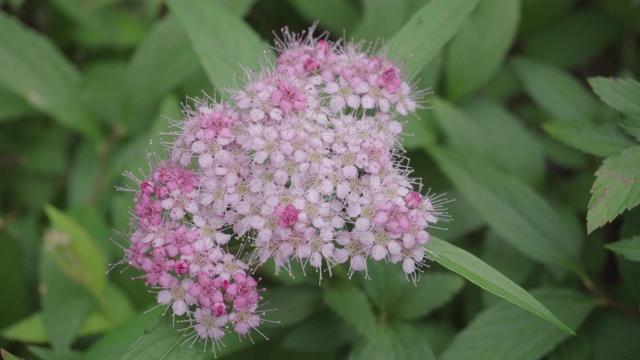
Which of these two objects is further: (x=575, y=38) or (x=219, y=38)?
(x=575, y=38)

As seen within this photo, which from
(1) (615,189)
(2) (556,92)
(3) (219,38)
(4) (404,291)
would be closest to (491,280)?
(1) (615,189)

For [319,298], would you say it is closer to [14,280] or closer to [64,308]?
[64,308]

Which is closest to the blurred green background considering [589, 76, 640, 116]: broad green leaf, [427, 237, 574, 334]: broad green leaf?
[589, 76, 640, 116]: broad green leaf

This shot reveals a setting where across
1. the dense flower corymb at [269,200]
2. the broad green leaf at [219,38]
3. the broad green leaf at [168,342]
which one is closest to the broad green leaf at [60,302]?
the dense flower corymb at [269,200]

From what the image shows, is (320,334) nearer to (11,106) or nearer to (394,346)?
(394,346)

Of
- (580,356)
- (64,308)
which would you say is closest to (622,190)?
(580,356)

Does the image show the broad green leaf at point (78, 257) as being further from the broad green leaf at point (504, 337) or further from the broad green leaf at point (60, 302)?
the broad green leaf at point (504, 337)
